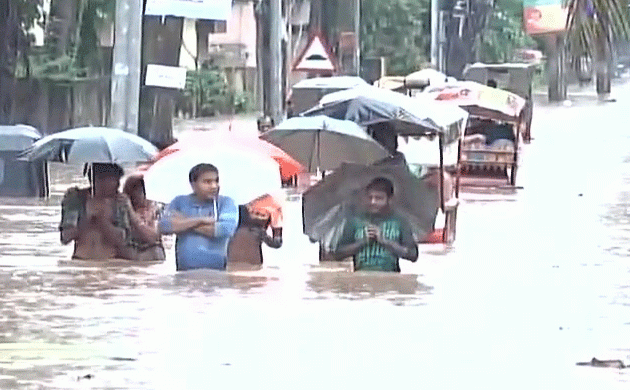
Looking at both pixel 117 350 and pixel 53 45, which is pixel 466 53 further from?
pixel 117 350

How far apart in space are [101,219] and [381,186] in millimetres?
2666

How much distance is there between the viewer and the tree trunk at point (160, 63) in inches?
1254

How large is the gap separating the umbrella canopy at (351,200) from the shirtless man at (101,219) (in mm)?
1589

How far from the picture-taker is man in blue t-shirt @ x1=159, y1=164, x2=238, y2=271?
16.5 metres

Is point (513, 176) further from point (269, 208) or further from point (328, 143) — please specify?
point (269, 208)

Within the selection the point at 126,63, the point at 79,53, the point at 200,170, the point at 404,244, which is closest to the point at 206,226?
the point at 200,170

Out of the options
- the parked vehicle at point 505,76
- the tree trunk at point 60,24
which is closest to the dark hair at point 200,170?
the tree trunk at point 60,24

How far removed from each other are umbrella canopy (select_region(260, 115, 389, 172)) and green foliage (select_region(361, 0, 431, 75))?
161ft

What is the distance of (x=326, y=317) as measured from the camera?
1425 cm

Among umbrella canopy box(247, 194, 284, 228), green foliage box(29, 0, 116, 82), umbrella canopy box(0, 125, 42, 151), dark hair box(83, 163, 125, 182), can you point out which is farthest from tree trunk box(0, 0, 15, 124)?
umbrella canopy box(247, 194, 284, 228)

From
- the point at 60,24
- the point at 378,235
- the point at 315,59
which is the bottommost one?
the point at 378,235

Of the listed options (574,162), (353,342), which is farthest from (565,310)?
(574,162)

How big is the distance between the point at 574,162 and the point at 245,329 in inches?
902

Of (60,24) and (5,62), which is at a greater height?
(60,24)
